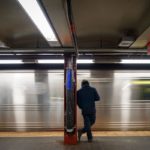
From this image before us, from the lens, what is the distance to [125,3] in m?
3.23

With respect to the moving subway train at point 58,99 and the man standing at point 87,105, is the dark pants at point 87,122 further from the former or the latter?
the moving subway train at point 58,99

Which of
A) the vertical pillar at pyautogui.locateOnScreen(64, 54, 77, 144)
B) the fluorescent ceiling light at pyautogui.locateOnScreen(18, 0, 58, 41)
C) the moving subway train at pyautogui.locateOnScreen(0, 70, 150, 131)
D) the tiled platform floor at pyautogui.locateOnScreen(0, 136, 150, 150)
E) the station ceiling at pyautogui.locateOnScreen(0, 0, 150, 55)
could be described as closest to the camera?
the fluorescent ceiling light at pyautogui.locateOnScreen(18, 0, 58, 41)

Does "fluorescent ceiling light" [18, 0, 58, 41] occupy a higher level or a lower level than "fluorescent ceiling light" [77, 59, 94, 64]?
higher

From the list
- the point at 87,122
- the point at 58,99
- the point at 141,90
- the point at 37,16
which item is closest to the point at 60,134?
the point at 58,99

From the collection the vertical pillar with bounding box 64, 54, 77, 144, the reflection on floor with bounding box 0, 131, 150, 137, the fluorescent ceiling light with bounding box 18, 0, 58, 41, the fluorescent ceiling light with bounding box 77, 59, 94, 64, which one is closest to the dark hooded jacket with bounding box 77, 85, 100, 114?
the vertical pillar with bounding box 64, 54, 77, 144

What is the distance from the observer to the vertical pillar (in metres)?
5.50

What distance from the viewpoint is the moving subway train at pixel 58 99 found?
7234 mm

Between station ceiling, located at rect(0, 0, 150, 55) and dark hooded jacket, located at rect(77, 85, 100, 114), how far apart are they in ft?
3.24

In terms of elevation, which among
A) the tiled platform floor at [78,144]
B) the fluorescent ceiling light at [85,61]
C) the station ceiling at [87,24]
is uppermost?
the station ceiling at [87,24]

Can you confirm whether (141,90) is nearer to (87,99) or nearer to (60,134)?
(87,99)

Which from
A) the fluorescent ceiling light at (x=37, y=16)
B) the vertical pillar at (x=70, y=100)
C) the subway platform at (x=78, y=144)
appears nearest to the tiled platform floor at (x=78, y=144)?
the subway platform at (x=78, y=144)

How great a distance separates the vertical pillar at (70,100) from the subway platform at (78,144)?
0.26 m

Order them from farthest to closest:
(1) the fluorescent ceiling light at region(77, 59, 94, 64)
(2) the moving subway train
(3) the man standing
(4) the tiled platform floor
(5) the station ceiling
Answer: (2) the moving subway train → (1) the fluorescent ceiling light at region(77, 59, 94, 64) → (3) the man standing → (4) the tiled platform floor → (5) the station ceiling

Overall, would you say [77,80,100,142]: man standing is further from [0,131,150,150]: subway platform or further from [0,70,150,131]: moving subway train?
[0,70,150,131]: moving subway train
